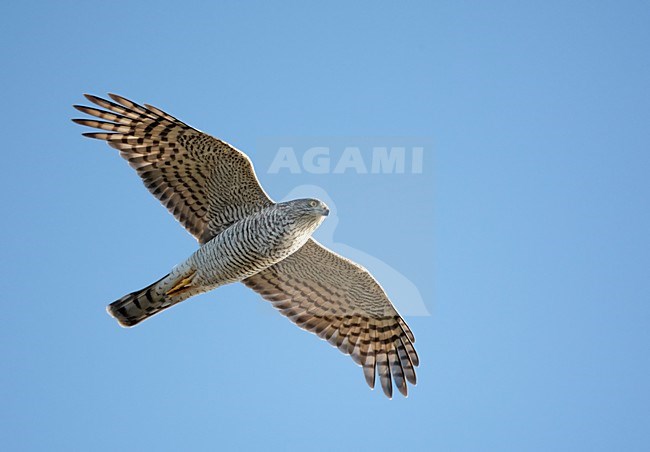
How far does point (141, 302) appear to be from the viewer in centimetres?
1513

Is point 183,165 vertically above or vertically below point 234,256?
above

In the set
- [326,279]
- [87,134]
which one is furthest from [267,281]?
[87,134]

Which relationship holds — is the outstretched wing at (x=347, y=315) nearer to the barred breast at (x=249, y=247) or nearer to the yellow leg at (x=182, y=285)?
the barred breast at (x=249, y=247)

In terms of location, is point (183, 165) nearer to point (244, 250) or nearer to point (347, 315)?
A: point (244, 250)

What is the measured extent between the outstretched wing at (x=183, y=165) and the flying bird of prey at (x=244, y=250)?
0.04ft

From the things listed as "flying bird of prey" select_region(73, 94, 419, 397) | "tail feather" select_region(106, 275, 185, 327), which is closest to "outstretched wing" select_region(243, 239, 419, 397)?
"flying bird of prey" select_region(73, 94, 419, 397)

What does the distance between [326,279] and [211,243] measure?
6.19 feet

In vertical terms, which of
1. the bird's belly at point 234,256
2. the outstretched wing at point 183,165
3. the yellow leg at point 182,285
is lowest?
the yellow leg at point 182,285

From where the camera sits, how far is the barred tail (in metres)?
15.1

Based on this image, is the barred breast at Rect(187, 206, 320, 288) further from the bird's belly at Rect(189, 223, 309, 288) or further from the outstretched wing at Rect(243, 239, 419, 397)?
the outstretched wing at Rect(243, 239, 419, 397)

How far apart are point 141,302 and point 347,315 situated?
9.79ft

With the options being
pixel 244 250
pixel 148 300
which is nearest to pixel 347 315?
pixel 244 250

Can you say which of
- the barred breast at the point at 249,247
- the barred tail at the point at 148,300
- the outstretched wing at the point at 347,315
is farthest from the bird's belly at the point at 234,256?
the outstretched wing at the point at 347,315

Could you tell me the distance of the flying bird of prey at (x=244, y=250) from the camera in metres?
14.6
